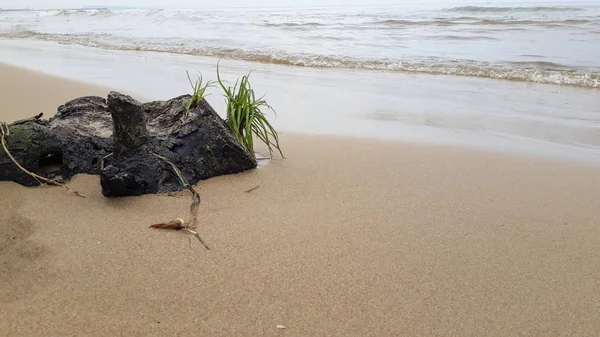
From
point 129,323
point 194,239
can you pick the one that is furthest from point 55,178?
point 129,323

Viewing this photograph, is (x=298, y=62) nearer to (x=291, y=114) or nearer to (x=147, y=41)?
(x=291, y=114)

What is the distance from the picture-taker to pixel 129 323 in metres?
1.89

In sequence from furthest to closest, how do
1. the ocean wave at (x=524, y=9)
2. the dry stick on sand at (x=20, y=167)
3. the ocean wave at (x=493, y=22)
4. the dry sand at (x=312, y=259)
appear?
the ocean wave at (x=524, y=9) < the ocean wave at (x=493, y=22) < the dry stick on sand at (x=20, y=167) < the dry sand at (x=312, y=259)

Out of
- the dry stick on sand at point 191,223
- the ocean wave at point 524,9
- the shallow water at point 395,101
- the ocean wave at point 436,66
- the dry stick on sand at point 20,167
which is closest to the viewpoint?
the dry stick on sand at point 191,223

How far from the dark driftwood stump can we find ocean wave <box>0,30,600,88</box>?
22.0 feet

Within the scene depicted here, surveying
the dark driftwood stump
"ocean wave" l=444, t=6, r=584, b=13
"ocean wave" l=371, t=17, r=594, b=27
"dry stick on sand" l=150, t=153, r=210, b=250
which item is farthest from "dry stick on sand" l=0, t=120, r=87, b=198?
"ocean wave" l=444, t=6, r=584, b=13

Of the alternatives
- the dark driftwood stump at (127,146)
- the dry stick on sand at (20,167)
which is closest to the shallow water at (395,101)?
the dark driftwood stump at (127,146)

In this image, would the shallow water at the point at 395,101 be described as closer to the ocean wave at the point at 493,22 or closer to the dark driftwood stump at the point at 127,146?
the dark driftwood stump at the point at 127,146

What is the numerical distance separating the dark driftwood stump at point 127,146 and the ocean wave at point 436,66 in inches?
264

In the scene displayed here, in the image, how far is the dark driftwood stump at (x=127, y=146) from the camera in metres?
2.97

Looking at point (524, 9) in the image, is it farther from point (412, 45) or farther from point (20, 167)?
point (20, 167)

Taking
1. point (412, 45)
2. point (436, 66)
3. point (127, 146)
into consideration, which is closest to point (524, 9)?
point (412, 45)

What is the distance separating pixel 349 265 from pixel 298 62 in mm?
8671

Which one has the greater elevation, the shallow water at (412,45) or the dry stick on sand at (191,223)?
the shallow water at (412,45)
